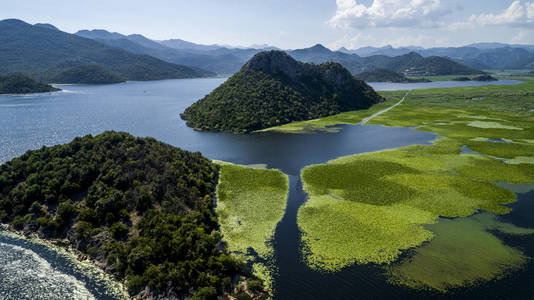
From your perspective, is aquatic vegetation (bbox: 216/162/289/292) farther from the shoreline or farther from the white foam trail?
the white foam trail

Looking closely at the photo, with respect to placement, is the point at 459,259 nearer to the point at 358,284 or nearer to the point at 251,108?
the point at 358,284

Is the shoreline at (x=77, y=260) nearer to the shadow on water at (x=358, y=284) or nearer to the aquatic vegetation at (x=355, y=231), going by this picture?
the shadow on water at (x=358, y=284)

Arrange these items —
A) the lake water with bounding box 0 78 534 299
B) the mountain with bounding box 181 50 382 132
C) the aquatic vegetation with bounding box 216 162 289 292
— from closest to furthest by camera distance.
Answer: the lake water with bounding box 0 78 534 299 → the aquatic vegetation with bounding box 216 162 289 292 → the mountain with bounding box 181 50 382 132

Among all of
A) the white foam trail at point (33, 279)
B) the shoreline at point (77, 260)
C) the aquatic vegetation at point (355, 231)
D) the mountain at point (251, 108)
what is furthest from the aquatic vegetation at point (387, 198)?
the mountain at point (251, 108)

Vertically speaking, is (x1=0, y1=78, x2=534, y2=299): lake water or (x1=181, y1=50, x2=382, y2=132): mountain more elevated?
(x1=181, y1=50, x2=382, y2=132): mountain

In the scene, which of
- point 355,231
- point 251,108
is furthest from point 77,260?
point 251,108

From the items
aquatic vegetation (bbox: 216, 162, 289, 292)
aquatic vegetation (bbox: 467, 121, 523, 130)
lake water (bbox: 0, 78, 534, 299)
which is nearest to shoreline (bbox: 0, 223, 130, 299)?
lake water (bbox: 0, 78, 534, 299)
